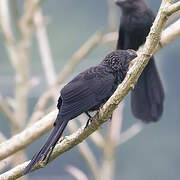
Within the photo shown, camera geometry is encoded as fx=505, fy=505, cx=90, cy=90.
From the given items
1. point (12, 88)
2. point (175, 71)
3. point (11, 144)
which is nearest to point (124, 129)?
point (175, 71)

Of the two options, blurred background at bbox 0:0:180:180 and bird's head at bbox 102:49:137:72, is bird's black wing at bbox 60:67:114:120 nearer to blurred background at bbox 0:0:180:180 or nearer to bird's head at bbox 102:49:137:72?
bird's head at bbox 102:49:137:72

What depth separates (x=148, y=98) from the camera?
10.3 ft

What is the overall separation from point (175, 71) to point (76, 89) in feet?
11.3

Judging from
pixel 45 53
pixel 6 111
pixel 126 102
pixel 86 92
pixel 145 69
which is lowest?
pixel 126 102

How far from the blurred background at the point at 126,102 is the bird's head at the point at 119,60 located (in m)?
2.77

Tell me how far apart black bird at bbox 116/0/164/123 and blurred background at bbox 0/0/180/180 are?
139 cm

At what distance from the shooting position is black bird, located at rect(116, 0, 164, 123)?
10.2 ft

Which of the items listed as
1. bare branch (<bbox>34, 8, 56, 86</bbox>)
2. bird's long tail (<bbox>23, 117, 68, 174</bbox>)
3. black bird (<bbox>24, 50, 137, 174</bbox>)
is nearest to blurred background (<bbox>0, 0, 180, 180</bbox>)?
bare branch (<bbox>34, 8, 56, 86</bbox>)

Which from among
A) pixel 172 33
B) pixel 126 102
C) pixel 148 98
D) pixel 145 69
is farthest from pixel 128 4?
pixel 126 102

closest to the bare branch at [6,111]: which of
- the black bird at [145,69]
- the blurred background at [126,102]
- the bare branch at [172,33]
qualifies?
the black bird at [145,69]

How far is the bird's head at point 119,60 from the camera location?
2.26 meters

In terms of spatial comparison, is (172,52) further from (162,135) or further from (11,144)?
(11,144)

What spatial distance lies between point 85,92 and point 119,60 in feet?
0.92

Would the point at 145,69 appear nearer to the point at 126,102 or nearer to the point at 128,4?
the point at 128,4
